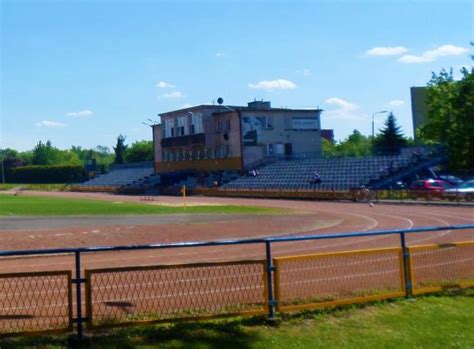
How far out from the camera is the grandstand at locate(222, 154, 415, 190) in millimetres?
61156

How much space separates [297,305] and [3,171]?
147 m

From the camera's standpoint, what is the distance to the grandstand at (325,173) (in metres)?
61.2

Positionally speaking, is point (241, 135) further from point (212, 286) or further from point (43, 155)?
point (43, 155)

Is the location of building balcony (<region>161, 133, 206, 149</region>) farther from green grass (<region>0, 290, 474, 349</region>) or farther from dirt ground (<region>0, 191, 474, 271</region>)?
green grass (<region>0, 290, 474, 349</region>)

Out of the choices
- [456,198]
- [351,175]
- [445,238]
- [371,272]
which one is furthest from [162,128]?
[371,272]

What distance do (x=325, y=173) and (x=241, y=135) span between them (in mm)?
16159

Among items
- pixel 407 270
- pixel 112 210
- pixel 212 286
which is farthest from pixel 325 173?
pixel 212 286

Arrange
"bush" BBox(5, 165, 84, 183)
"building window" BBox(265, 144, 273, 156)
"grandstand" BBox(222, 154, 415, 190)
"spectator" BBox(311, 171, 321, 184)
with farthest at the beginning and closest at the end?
"bush" BBox(5, 165, 84, 183) < "building window" BBox(265, 144, 273, 156) < "spectator" BBox(311, 171, 321, 184) < "grandstand" BBox(222, 154, 415, 190)

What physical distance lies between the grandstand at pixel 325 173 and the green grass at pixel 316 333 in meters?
51.1

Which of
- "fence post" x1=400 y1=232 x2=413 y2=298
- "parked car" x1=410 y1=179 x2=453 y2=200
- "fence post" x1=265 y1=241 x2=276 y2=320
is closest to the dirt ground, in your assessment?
"parked car" x1=410 y1=179 x2=453 y2=200

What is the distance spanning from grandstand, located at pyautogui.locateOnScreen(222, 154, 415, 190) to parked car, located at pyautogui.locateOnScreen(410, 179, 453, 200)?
7711 millimetres

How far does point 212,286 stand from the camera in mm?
10125

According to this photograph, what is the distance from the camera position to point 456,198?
1730 inches

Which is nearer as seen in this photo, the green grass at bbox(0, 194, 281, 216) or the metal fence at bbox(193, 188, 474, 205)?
the green grass at bbox(0, 194, 281, 216)
